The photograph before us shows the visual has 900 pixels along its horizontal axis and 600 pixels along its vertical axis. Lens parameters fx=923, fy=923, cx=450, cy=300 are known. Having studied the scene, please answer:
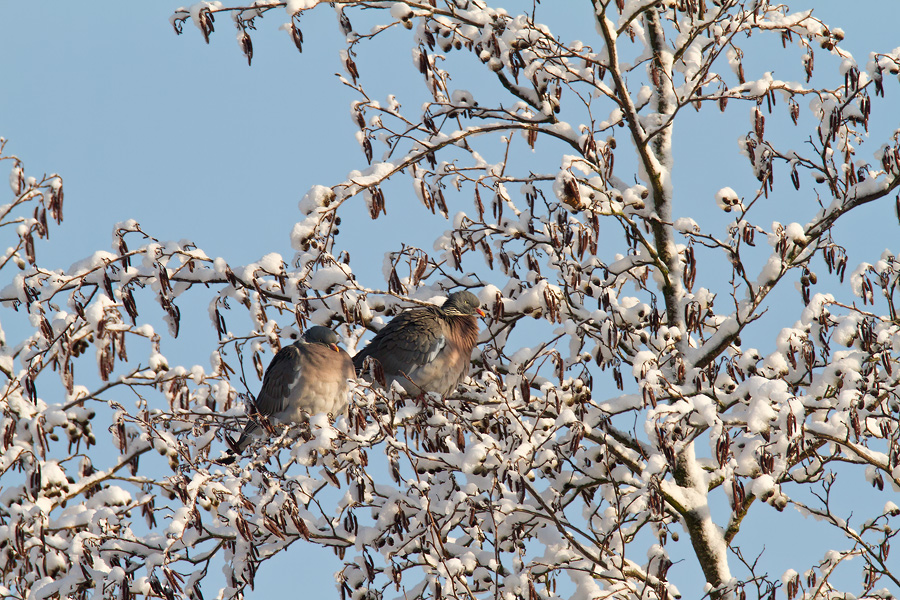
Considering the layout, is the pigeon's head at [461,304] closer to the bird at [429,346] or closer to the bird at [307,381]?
the bird at [429,346]

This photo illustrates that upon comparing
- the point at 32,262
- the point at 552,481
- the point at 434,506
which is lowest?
the point at 434,506

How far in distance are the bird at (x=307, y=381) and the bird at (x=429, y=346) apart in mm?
496

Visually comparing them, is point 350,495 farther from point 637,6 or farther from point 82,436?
point 637,6

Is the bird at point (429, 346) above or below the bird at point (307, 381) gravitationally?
above

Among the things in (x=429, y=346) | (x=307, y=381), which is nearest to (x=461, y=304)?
(x=429, y=346)

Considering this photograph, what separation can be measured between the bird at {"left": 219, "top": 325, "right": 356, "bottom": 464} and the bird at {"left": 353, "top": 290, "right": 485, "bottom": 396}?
19.5 inches

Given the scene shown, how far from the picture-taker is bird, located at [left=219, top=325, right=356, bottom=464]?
687 cm

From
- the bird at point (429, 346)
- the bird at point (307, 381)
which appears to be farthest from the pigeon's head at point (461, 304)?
the bird at point (307, 381)

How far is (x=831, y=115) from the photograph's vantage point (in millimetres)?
6312

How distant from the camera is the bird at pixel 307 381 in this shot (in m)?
6.87

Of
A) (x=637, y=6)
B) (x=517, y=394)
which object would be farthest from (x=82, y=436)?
(x=637, y=6)

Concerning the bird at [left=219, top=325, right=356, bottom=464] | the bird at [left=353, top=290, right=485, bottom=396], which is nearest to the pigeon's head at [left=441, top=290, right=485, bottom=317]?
the bird at [left=353, top=290, right=485, bottom=396]

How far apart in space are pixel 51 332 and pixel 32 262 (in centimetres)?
150

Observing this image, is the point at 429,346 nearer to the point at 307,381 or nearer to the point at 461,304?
the point at 461,304
